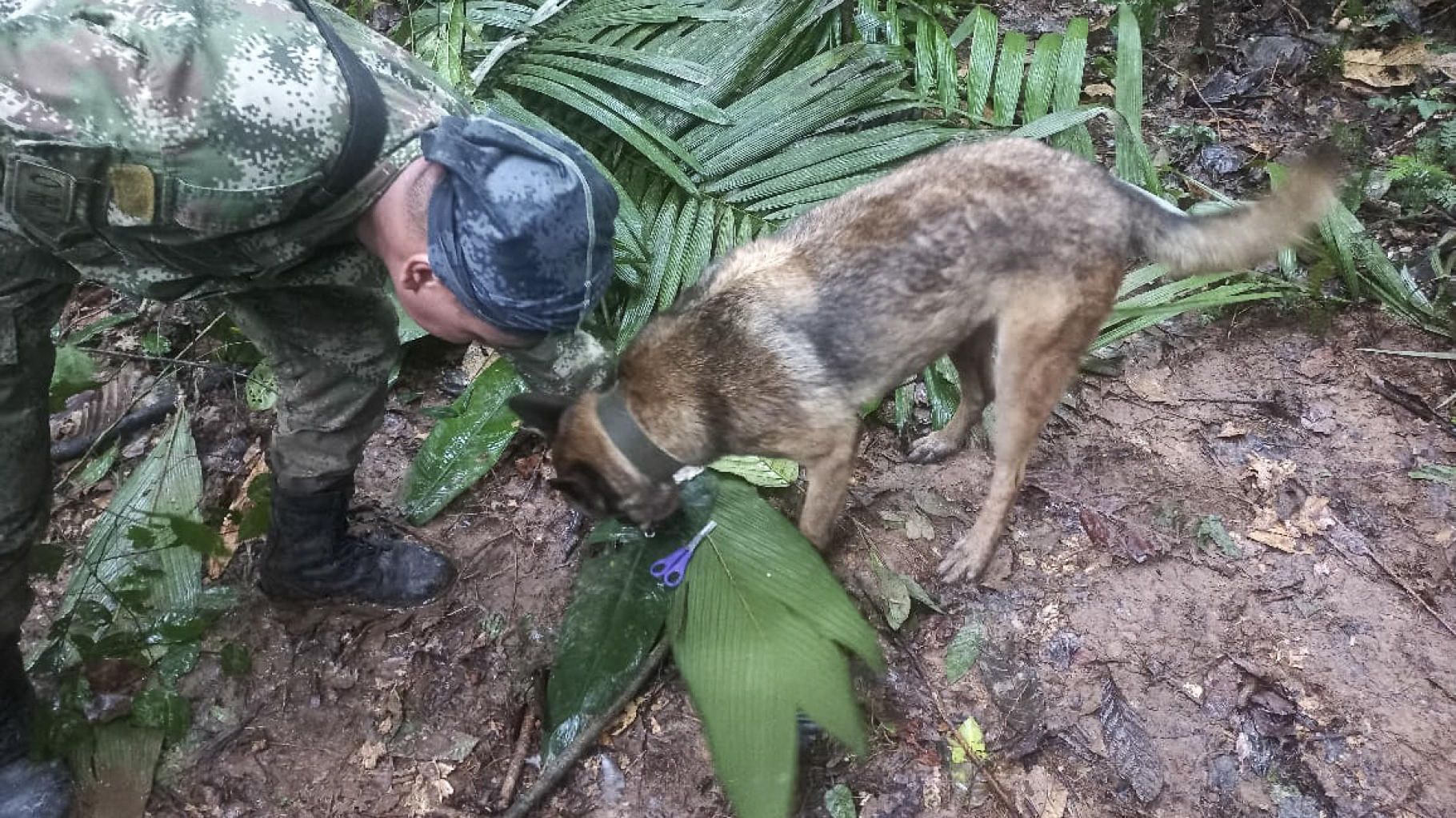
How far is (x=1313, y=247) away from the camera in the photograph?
164 inches

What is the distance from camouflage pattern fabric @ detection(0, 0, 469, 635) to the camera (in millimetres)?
1793

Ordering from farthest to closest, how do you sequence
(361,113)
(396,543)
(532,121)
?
(532,121)
(396,543)
(361,113)

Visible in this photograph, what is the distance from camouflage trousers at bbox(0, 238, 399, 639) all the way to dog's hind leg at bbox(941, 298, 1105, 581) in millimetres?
2092

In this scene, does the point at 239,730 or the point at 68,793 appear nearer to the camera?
the point at 68,793

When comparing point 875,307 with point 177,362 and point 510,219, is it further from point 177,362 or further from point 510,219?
point 177,362

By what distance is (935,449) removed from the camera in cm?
387

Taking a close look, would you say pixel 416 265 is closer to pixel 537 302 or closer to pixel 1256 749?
pixel 537 302

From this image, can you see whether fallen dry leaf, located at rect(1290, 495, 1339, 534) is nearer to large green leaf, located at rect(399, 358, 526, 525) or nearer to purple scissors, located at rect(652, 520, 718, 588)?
purple scissors, located at rect(652, 520, 718, 588)

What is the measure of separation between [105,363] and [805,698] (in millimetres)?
3752

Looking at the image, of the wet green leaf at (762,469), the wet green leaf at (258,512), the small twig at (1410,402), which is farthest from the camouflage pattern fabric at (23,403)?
the small twig at (1410,402)

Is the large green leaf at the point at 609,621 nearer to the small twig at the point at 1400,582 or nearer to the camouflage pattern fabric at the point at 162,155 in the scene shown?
the camouflage pattern fabric at the point at 162,155

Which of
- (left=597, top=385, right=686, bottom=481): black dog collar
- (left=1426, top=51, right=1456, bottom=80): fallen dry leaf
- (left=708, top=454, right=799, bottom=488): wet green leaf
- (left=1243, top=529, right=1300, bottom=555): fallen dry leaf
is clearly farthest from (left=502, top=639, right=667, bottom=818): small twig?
(left=1426, top=51, right=1456, bottom=80): fallen dry leaf

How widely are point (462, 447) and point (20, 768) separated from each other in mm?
1686

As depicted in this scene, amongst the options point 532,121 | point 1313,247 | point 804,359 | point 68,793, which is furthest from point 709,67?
point 68,793
